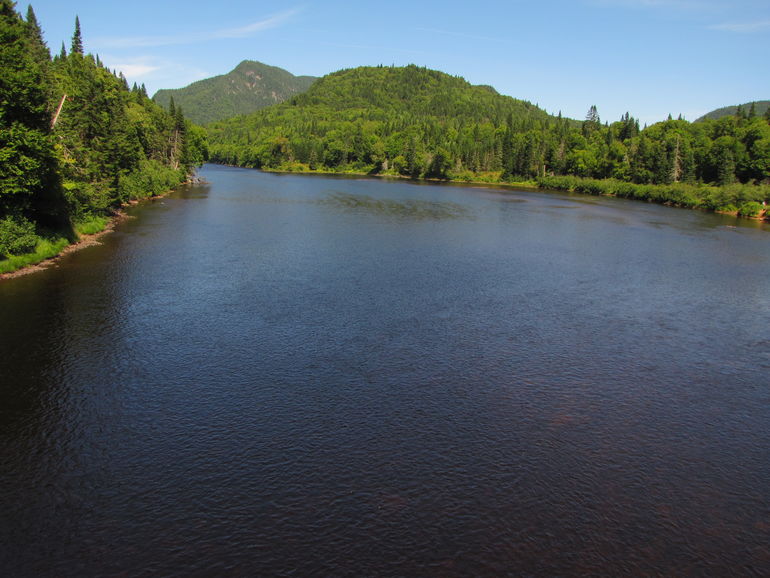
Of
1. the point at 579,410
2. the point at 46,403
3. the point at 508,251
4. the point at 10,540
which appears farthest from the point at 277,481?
the point at 508,251

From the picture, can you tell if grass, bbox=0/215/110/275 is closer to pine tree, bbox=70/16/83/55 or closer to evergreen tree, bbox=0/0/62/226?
evergreen tree, bbox=0/0/62/226

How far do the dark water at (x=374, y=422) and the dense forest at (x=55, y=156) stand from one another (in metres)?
6.08

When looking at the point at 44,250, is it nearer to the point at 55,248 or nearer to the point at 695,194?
the point at 55,248

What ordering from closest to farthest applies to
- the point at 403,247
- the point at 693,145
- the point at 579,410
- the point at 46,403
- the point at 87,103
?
the point at 46,403 → the point at 579,410 → the point at 403,247 → the point at 87,103 → the point at 693,145

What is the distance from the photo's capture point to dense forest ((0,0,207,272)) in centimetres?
4753

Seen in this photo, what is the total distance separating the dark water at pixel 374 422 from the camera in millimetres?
19562

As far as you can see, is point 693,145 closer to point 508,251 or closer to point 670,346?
point 508,251

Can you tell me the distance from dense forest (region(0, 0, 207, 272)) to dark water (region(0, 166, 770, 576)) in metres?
6.08

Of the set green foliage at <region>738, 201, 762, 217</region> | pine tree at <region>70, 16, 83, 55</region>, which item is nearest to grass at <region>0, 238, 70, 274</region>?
pine tree at <region>70, 16, 83, 55</region>

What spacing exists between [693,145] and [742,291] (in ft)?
444

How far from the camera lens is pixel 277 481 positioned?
22.5m

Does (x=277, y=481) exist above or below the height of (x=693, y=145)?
below

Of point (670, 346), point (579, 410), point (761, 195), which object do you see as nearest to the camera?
point (579, 410)

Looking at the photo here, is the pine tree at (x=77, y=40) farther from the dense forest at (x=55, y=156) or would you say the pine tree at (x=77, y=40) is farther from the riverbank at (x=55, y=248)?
the riverbank at (x=55, y=248)
